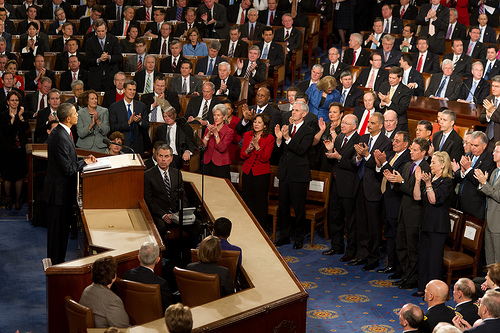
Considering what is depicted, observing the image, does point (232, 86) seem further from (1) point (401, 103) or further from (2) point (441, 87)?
(2) point (441, 87)

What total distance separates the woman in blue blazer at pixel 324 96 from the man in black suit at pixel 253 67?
1.40 m

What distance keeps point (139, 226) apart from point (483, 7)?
8.69 m

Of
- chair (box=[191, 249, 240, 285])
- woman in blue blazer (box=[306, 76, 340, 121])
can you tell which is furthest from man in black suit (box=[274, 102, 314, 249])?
chair (box=[191, 249, 240, 285])

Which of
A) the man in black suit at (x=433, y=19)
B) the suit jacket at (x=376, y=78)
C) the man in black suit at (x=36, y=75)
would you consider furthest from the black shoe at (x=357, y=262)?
the man in black suit at (x=36, y=75)

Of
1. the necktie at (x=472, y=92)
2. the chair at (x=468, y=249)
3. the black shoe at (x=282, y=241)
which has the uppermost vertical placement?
the necktie at (x=472, y=92)

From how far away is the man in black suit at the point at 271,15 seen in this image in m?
11.9

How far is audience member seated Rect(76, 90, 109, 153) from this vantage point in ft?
25.9

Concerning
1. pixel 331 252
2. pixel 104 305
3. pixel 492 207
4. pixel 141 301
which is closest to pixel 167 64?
pixel 331 252

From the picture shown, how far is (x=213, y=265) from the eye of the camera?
4.58 m

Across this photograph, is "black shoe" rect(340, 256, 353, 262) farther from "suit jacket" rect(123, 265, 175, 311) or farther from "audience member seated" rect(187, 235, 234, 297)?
"suit jacket" rect(123, 265, 175, 311)

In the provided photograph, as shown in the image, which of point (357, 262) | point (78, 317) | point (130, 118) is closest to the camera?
point (78, 317)

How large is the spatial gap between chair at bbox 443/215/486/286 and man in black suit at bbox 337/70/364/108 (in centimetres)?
266

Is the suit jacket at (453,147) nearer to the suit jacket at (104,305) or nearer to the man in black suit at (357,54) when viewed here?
the man in black suit at (357,54)

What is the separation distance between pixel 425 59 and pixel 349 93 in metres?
1.91
